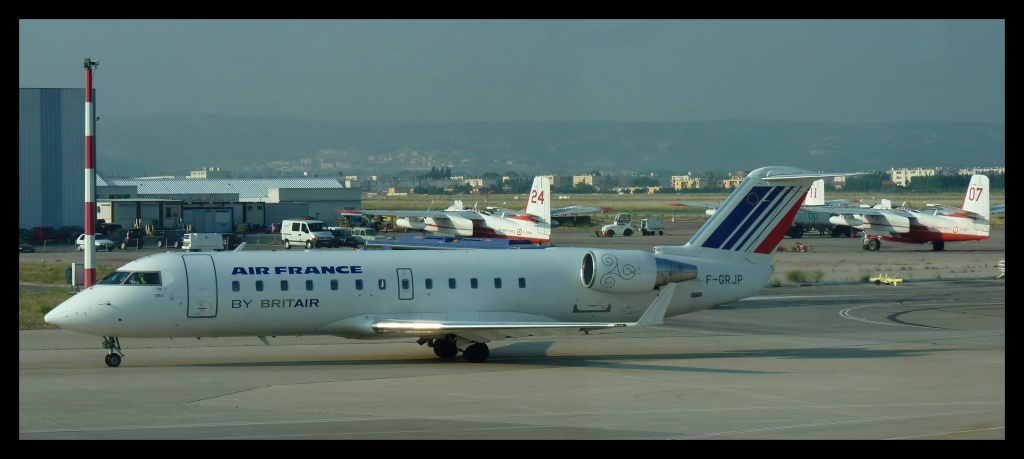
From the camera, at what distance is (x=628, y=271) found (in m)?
26.8

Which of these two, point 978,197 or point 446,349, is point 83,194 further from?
point 446,349

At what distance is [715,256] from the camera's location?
28.3 metres

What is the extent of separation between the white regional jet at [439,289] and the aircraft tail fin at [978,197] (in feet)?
150

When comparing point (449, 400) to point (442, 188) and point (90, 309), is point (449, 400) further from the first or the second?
point (442, 188)

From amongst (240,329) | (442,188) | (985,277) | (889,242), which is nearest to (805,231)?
(889,242)

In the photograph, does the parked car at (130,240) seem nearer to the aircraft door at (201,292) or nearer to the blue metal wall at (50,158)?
the blue metal wall at (50,158)

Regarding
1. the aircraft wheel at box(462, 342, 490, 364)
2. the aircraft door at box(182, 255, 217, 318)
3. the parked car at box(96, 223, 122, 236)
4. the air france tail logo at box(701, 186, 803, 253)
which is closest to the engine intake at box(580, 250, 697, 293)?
the air france tail logo at box(701, 186, 803, 253)

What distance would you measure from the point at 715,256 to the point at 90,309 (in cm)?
1523

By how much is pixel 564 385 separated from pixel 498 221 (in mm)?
54134

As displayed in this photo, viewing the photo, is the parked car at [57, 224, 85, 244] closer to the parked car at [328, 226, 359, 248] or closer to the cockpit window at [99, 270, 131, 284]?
the parked car at [328, 226, 359, 248]

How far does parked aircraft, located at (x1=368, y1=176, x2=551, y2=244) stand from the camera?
235 feet

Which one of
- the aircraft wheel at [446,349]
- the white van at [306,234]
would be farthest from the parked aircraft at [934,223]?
the aircraft wheel at [446,349]

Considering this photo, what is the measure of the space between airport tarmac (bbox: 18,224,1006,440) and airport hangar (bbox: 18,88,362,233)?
52.6 meters
